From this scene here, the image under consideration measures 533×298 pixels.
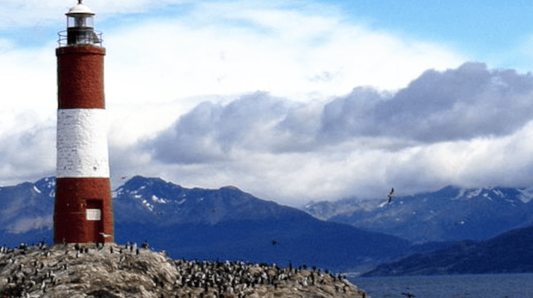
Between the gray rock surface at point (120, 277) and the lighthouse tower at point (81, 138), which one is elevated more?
the lighthouse tower at point (81, 138)

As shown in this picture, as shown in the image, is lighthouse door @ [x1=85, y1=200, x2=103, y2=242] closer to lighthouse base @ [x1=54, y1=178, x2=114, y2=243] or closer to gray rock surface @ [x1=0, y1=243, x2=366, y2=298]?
lighthouse base @ [x1=54, y1=178, x2=114, y2=243]

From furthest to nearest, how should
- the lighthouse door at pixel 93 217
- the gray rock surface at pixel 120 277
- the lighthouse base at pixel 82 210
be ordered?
the lighthouse door at pixel 93 217 → the lighthouse base at pixel 82 210 → the gray rock surface at pixel 120 277

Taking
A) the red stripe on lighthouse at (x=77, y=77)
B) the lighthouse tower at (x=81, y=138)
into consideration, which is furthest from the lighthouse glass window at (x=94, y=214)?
the red stripe on lighthouse at (x=77, y=77)

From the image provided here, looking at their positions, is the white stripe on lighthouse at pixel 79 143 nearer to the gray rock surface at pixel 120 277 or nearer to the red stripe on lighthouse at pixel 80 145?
the red stripe on lighthouse at pixel 80 145

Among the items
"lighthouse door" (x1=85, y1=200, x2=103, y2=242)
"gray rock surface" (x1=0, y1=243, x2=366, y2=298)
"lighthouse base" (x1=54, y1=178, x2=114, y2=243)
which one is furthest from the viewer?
"lighthouse door" (x1=85, y1=200, x2=103, y2=242)

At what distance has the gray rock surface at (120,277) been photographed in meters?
66.3

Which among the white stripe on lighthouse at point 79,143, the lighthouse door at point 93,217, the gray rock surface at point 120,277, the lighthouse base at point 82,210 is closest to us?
the gray rock surface at point 120,277

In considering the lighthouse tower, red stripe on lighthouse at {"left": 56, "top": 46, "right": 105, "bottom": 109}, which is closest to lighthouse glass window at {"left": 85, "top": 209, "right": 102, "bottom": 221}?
the lighthouse tower

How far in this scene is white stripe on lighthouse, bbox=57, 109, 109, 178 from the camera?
238 feet

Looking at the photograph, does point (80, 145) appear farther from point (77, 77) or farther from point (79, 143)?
point (77, 77)

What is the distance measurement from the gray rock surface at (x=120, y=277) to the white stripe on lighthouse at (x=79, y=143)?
216 inches

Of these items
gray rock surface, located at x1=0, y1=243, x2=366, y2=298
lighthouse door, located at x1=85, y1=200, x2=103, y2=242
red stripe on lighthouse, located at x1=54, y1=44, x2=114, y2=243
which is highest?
red stripe on lighthouse, located at x1=54, y1=44, x2=114, y2=243

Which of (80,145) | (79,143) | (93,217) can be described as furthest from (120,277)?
(79,143)

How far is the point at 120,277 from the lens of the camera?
6825cm
